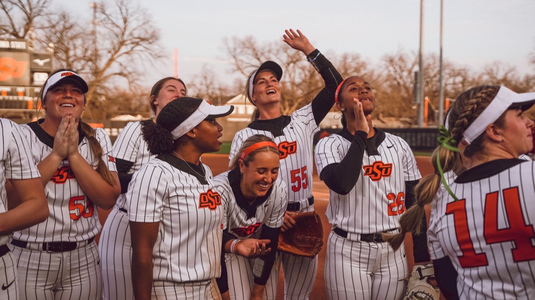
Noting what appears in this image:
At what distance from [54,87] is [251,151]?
4.39 ft

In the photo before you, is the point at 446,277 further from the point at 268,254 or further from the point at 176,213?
the point at 176,213

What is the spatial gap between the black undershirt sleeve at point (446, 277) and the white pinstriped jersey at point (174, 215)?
1225 millimetres

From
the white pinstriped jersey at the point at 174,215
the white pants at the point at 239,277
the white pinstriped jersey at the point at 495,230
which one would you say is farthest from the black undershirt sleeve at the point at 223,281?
the white pinstriped jersey at the point at 495,230

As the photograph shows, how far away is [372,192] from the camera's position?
3479 mm

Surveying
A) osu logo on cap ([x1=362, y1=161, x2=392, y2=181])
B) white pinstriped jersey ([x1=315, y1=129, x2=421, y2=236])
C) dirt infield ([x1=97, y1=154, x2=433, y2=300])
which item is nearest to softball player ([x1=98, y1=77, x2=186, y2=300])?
white pinstriped jersey ([x1=315, y1=129, x2=421, y2=236])

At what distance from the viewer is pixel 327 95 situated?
173 inches

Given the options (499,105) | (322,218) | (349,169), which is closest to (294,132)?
(349,169)

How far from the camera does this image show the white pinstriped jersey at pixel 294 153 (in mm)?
4164

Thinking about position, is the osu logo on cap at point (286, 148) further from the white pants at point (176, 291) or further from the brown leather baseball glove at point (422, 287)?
the white pants at point (176, 291)

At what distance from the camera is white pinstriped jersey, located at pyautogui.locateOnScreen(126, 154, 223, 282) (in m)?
2.63

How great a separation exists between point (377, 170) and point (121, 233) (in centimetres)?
187

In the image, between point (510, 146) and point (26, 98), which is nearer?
point (510, 146)

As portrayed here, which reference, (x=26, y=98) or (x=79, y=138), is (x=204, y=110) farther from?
(x=26, y=98)

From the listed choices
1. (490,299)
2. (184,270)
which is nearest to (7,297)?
(184,270)
